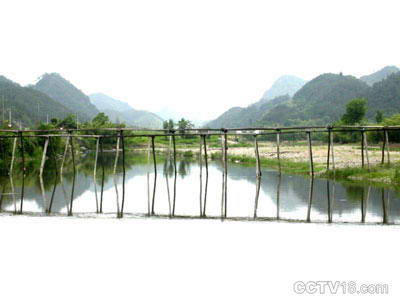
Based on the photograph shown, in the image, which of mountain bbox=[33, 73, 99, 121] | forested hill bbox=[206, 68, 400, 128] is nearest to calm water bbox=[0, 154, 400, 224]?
forested hill bbox=[206, 68, 400, 128]

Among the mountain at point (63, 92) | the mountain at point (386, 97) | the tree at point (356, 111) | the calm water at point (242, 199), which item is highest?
the mountain at point (63, 92)

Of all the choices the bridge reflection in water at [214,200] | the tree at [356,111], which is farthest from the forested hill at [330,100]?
the bridge reflection in water at [214,200]

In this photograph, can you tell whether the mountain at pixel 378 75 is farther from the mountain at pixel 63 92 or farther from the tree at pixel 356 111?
the tree at pixel 356 111

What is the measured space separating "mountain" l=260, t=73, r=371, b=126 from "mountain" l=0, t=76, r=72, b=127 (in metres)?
43.8

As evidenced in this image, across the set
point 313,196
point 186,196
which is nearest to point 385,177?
point 313,196

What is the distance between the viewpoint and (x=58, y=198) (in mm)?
15273

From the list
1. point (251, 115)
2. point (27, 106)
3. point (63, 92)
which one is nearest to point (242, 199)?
point (27, 106)

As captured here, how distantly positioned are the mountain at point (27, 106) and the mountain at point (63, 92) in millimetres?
47119

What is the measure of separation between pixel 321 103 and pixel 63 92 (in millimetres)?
93068

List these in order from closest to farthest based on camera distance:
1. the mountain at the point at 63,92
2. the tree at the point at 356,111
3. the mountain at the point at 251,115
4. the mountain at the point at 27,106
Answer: the tree at the point at 356,111 → the mountain at the point at 27,106 → the mountain at the point at 251,115 → the mountain at the point at 63,92

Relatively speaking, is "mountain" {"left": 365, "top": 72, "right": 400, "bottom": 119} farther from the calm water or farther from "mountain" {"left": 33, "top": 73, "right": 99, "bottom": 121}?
"mountain" {"left": 33, "top": 73, "right": 99, "bottom": 121}

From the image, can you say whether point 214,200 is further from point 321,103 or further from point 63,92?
point 63,92

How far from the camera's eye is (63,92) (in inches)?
5792

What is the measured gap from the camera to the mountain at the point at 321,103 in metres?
82.3
